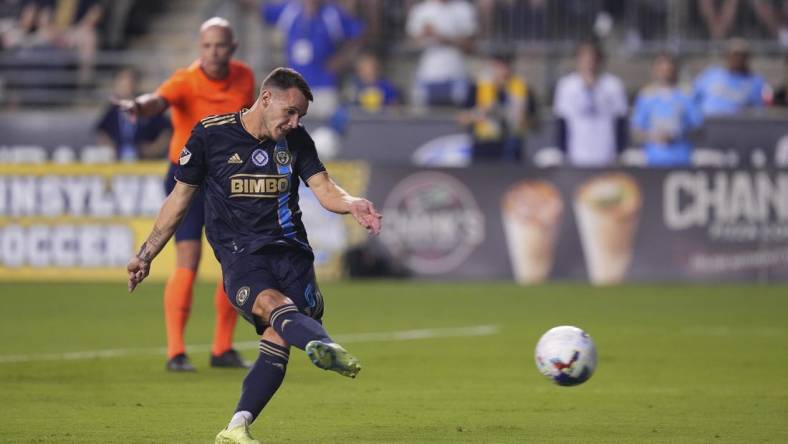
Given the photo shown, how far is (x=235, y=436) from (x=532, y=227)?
42.1 feet

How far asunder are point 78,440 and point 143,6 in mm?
20662

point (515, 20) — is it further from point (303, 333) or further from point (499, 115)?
point (303, 333)

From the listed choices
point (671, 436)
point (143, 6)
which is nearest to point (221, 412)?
point (671, 436)

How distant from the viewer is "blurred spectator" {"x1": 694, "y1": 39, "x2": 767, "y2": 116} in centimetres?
2227

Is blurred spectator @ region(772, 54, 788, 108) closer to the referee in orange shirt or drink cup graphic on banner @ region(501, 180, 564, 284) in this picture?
drink cup graphic on banner @ region(501, 180, 564, 284)

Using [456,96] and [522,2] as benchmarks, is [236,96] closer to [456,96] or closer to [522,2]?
[456,96]

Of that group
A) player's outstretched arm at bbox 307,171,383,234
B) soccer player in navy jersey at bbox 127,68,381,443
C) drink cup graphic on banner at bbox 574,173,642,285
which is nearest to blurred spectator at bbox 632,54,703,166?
drink cup graphic on banner at bbox 574,173,642,285

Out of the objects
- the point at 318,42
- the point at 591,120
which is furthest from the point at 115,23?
the point at 591,120

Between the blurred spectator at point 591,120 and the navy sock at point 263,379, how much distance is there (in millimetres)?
13592

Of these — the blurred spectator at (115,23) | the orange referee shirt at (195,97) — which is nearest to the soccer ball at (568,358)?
the orange referee shirt at (195,97)

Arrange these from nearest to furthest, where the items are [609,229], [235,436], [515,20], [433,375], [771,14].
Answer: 1. [235,436]
2. [433,375]
3. [609,229]
4. [771,14]
5. [515,20]

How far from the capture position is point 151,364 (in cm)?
1195

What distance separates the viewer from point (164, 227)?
816 centimetres

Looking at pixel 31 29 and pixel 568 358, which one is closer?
pixel 568 358
